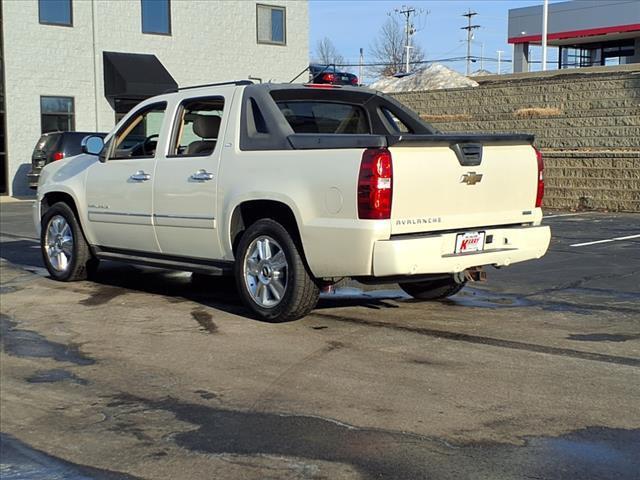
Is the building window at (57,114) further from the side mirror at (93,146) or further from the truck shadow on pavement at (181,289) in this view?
the side mirror at (93,146)

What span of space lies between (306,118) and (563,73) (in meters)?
20.7

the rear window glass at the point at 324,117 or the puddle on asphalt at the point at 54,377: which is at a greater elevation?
the rear window glass at the point at 324,117

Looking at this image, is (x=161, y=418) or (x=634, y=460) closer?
(x=634, y=460)

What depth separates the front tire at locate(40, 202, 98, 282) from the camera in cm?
896

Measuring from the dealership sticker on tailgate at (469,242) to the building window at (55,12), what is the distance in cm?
2367

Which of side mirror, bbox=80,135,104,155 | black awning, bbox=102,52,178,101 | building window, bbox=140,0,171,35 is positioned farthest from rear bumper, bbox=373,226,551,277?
building window, bbox=140,0,171,35

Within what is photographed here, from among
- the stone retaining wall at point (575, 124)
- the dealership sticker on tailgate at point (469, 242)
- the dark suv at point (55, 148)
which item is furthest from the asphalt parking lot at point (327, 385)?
the dark suv at point (55, 148)

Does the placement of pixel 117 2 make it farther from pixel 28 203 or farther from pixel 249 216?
pixel 249 216

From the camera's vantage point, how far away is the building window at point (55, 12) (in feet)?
89.0

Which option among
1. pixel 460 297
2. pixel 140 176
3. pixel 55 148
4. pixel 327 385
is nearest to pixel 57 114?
pixel 55 148

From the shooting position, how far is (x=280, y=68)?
32906 millimetres

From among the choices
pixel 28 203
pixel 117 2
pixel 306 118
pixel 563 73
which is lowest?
pixel 28 203

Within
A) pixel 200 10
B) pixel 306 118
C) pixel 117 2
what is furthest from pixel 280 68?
pixel 306 118

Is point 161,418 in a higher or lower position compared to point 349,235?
lower
